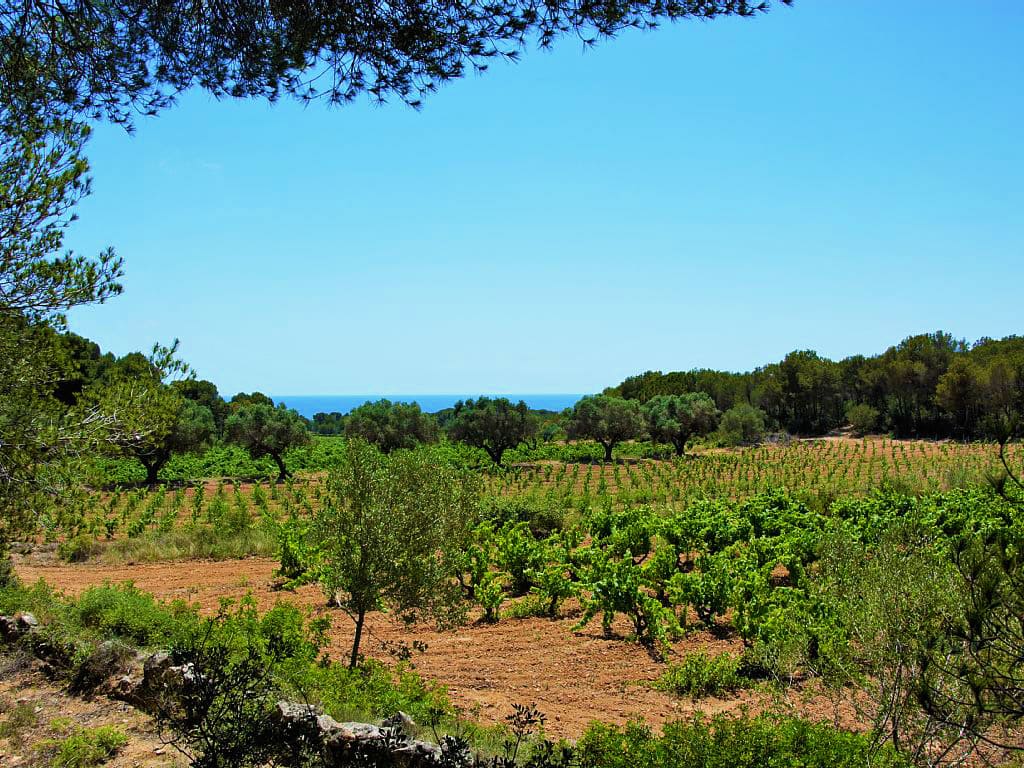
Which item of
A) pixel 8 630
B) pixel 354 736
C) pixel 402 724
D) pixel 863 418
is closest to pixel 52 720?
pixel 8 630

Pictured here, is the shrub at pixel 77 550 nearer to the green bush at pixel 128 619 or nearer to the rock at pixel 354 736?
the green bush at pixel 128 619

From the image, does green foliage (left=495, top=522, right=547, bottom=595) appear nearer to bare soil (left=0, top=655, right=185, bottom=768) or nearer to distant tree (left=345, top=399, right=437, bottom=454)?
bare soil (left=0, top=655, right=185, bottom=768)

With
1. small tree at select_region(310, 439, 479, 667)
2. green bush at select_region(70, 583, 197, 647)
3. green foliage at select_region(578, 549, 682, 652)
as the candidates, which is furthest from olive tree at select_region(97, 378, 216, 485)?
green foliage at select_region(578, 549, 682, 652)

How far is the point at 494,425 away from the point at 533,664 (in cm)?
3591

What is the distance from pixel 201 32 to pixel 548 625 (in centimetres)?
986

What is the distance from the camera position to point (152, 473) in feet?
117

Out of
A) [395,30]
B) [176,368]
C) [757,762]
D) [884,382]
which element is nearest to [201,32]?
[395,30]

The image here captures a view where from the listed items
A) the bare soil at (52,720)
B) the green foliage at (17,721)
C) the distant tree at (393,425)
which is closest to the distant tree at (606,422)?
the distant tree at (393,425)

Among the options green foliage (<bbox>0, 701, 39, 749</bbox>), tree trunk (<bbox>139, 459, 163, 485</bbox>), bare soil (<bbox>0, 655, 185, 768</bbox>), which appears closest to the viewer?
bare soil (<bbox>0, 655, 185, 768</bbox>)

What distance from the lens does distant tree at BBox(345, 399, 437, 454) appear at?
134ft

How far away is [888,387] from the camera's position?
2616 inches

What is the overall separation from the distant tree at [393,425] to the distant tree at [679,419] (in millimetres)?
19536

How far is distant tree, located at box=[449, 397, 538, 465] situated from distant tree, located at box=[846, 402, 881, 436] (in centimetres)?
3750

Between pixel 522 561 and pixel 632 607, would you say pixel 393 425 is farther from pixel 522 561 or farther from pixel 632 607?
pixel 632 607
